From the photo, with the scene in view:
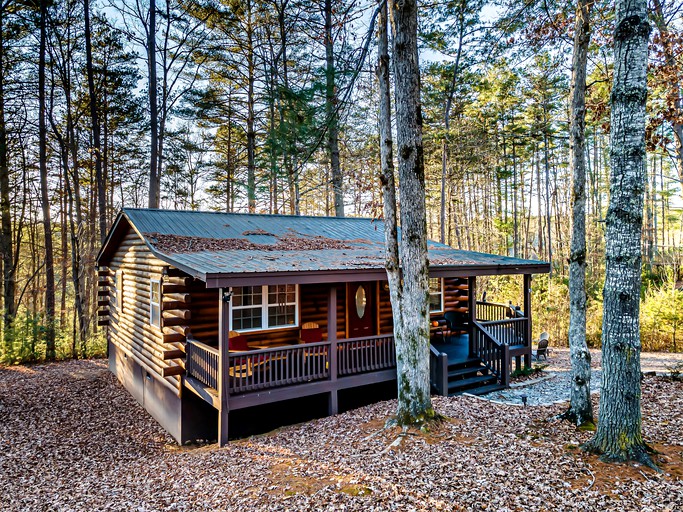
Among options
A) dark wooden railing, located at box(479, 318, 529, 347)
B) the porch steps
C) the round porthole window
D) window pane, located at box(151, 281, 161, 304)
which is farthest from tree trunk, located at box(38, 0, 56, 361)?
dark wooden railing, located at box(479, 318, 529, 347)

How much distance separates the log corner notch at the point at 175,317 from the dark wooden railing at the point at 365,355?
10.5ft

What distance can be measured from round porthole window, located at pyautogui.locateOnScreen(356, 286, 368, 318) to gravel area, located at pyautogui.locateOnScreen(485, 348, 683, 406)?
12.3 feet

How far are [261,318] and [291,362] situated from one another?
6.05 ft

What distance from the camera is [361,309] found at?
1132 cm

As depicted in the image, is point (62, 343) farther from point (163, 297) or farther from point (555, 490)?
point (555, 490)

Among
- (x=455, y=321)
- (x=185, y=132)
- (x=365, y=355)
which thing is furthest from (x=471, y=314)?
(x=185, y=132)

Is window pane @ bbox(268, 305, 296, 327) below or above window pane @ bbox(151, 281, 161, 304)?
below

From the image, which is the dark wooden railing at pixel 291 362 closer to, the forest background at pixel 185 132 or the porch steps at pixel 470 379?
the porch steps at pixel 470 379

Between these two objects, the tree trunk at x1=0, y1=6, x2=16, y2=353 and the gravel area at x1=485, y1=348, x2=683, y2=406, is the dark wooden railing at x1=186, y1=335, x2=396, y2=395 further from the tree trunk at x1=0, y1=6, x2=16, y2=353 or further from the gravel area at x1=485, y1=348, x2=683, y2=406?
the tree trunk at x1=0, y1=6, x2=16, y2=353

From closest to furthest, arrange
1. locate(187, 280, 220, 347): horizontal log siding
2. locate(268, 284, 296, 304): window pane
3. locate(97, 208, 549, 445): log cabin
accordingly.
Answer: locate(97, 208, 549, 445): log cabin → locate(187, 280, 220, 347): horizontal log siding → locate(268, 284, 296, 304): window pane

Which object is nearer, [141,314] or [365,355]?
[365,355]

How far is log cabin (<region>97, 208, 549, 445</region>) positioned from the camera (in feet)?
25.5

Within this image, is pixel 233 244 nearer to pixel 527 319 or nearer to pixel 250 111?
pixel 527 319

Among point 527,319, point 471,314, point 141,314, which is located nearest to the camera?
point 471,314
